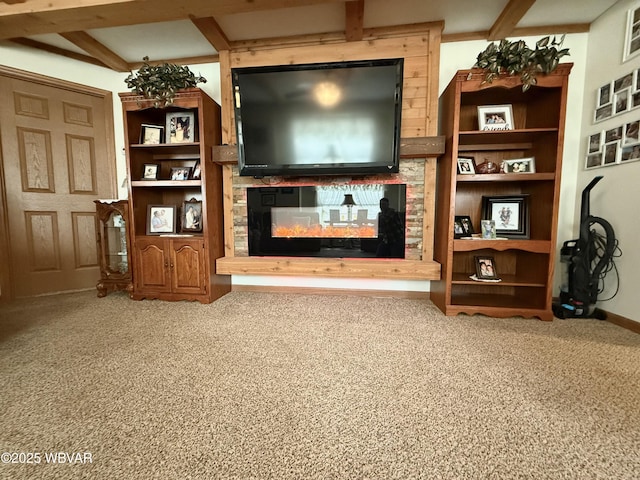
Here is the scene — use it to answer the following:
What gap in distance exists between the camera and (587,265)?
2.10 metres

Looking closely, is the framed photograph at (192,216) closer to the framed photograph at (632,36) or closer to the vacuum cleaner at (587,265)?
the vacuum cleaner at (587,265)

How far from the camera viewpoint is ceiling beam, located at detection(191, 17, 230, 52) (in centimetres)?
220

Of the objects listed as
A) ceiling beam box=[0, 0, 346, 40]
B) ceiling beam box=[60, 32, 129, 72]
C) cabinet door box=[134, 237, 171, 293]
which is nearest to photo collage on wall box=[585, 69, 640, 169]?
ceiling beam box=[0, 0, 346, 40]

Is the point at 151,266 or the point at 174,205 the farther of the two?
the point at 174,205

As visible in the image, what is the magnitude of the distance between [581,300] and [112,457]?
3.08 meters

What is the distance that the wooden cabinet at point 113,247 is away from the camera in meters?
2.65

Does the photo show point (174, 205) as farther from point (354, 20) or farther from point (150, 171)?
point (354, 20)

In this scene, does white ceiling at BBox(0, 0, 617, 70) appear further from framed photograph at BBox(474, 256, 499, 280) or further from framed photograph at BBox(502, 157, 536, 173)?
framed photograph at BBox(474, 256, 499, 280)

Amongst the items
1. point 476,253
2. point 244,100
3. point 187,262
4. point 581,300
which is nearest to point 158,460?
point 187,262

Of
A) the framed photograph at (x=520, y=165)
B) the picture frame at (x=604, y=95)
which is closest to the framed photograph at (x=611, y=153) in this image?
the picture frame at (x=604, y=95)

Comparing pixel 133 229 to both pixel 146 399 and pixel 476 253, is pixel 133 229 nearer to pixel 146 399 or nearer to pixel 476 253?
pixel 146 399

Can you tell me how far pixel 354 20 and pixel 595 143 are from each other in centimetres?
227

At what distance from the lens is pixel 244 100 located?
A: 238 centimetres

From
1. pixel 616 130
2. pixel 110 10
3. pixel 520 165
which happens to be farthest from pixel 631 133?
pixel 110 10
